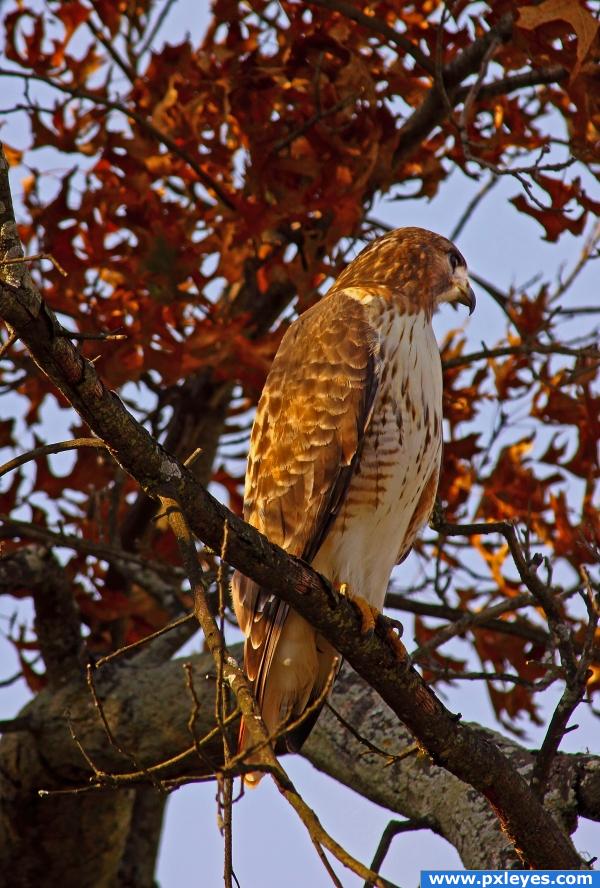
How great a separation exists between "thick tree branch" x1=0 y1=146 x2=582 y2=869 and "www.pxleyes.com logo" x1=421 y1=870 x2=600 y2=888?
38 mm

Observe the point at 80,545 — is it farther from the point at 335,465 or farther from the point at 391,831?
the point at 391,831

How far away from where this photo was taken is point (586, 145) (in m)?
4.24

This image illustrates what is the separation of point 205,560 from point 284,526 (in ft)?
4.03

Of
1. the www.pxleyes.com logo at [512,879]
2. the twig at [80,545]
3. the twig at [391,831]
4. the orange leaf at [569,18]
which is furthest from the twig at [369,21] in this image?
the www.pxleyes.com logo at [512,879]

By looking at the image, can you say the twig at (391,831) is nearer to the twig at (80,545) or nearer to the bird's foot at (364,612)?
the bird's foot at (364,612)

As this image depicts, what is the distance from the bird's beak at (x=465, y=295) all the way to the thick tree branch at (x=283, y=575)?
159 centimetres

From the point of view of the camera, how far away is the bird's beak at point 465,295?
4714 mm

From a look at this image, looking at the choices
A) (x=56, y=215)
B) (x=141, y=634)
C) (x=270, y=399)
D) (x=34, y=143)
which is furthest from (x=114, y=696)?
(x=34, y=143)

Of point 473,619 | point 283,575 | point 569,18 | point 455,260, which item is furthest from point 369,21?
point 283,575

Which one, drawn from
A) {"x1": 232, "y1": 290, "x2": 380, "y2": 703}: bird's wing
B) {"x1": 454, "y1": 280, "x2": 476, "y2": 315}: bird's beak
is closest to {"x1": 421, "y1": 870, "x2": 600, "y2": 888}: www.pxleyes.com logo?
{"x1": 232, "y1": 290, "x2": 380, "y2": 703}: bird's wing

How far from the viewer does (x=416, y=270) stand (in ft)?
15.3

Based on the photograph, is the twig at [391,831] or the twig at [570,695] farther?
the twig at [391,831]

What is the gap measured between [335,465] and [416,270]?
1.05 meters

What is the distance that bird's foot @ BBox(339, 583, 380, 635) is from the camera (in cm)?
348
